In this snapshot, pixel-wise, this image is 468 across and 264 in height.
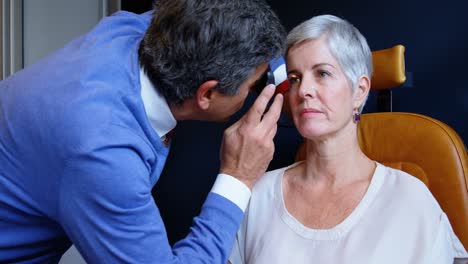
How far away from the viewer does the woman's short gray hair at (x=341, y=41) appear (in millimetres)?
1213

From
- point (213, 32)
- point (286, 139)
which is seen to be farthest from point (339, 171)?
point (286, 139)

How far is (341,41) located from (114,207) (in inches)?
30.4

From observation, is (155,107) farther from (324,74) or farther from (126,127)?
(324,74)

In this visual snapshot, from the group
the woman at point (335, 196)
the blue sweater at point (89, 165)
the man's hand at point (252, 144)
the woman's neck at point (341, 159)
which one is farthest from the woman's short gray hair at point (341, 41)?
the blue sweater at point (89, 165)

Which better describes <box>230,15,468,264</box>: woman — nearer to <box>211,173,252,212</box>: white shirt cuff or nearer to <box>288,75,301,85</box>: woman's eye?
<box>288,75,301,85</box>: woman's eye

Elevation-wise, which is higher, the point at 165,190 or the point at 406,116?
the point at 406,116

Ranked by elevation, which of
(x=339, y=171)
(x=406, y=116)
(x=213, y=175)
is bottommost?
(x=213, y=175)

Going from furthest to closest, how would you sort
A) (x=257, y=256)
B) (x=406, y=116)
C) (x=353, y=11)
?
(x=353, y=11)
(x=406, y=116)
(x=257, y=256)

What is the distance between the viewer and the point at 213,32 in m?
0.88

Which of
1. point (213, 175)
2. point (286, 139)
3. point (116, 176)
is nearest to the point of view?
point (116, 176)

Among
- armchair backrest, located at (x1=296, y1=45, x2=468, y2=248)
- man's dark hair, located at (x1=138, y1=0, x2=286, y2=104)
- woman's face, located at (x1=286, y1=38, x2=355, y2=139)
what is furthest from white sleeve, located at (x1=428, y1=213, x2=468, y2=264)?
man's dark hair, located at (x1=138, y1=0, x2=286, y2=104)

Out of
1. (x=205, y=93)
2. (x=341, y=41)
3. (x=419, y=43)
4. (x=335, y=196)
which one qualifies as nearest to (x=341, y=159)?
(x=335, y=196)

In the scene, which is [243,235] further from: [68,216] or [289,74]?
[68,216]

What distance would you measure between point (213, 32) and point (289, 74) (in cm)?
44
